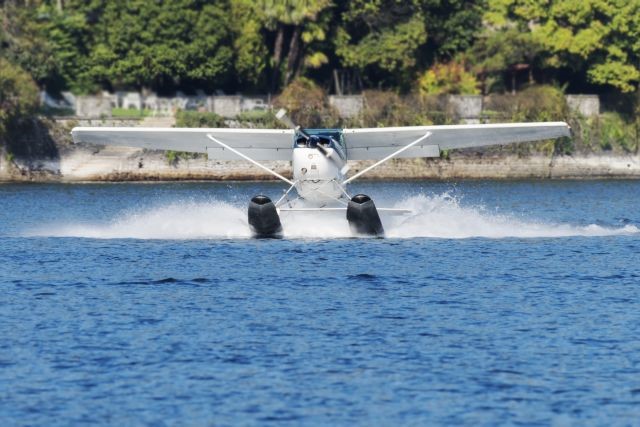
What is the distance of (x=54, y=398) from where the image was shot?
1427 cm

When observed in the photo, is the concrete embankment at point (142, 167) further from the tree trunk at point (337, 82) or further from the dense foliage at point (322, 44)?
the tree trunk at point (337, 82)

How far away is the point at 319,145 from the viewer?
25.4 metres

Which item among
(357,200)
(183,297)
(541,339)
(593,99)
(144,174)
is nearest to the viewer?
(541,339)

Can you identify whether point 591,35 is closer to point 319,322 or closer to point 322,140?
point 322,140

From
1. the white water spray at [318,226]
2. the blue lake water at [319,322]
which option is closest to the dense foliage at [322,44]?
the white water spray at [318,226]

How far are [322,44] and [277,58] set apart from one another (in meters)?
1.85

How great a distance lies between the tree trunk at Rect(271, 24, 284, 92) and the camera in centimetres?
5716

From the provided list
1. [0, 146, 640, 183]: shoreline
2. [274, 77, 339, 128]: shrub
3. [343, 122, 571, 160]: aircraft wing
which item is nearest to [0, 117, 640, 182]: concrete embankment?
[0, 146, 640, 183]: shoreline

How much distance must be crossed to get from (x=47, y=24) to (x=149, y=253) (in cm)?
3452

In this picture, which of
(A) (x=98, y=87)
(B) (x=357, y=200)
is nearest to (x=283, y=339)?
(B) (x=357, y=200)

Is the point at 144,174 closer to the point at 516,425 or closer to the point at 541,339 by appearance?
the point at 541,339

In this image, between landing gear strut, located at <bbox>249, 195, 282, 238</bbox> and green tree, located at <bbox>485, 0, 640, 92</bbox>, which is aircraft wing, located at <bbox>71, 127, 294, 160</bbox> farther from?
green tree, located at <bbox>485, 0, 640, 92</bbox>

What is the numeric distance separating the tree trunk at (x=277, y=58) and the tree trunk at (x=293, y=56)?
1.33 feet

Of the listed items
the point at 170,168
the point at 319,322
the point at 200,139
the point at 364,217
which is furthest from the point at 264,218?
the point at 170,168
